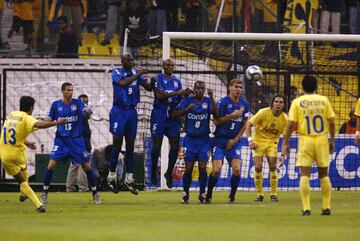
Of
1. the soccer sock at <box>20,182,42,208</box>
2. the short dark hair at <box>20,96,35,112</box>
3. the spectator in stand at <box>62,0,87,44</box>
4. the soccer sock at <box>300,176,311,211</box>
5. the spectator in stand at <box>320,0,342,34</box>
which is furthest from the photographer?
the spectator in stand at <box>320,0,342,34</box>

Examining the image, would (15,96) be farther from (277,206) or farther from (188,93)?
(277,206)

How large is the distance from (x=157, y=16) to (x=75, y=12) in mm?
2306

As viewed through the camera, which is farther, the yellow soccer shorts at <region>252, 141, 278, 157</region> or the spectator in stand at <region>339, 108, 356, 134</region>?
the spectator in stand at <region>339, 108, 356, 134</region>

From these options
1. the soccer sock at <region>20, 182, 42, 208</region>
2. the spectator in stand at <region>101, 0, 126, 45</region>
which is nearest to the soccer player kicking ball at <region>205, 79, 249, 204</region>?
the soccer sock at <region>20, 182, 42, 208</region>

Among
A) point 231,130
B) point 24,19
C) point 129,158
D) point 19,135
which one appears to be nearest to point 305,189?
point 231,130

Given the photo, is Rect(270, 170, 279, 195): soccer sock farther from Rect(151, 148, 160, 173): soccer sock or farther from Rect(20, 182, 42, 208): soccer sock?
Rect(20, 182, 42, 208): soccer sock

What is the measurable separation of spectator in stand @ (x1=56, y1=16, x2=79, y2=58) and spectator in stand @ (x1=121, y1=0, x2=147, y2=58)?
1.44 m

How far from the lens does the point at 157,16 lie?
3131cm

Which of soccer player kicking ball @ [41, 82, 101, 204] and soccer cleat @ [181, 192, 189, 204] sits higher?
soccer player kicking ball @ [41, 82, 101, 204]

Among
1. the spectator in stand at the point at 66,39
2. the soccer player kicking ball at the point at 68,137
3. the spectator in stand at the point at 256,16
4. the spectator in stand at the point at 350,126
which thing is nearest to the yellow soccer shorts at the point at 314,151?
the soccer player kicking ball at the point at 68,137

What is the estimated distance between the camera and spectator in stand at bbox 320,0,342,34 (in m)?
32.3

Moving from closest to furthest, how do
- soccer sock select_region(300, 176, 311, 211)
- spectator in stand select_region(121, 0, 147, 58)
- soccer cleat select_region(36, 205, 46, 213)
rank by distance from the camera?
soccer sock select_region(300, 176, 311, 211) → soccer cleat select_region(36, 205, 46, 213) → spectator in stand select_region(121, 0, 147, 58)

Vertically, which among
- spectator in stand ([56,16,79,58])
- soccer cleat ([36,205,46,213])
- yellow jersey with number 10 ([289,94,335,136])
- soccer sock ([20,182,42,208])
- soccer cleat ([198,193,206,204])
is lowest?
soccer cleat ([198,193,206,204])

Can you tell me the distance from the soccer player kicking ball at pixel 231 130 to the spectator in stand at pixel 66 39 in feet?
33.7
